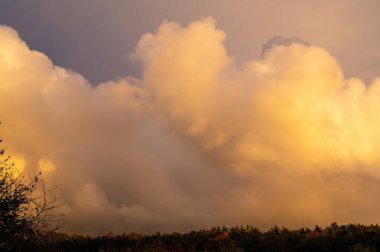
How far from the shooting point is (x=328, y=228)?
20.1 metres

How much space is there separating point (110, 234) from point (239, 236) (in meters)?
8.61

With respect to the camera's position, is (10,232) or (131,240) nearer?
(10,232)

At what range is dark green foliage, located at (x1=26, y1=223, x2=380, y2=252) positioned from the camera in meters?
17.0

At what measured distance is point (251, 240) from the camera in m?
20.1

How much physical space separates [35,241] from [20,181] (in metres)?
2.03

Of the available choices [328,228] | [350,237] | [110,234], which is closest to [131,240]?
[110,234]

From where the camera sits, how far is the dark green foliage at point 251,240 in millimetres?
16953

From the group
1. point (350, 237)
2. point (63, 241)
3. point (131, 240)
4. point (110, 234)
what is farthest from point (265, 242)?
point (63, 241)

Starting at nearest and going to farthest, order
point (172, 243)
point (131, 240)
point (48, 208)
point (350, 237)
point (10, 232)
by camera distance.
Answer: point (10, 232) → point (48, 208) → point (350, 237) → point (172, 243) → point (131, 240)

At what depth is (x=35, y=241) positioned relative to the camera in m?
15.6

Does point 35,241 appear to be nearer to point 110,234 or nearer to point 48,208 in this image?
point 48,208

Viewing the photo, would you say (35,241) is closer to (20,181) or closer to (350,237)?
(20,181)

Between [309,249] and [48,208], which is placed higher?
[48,208]

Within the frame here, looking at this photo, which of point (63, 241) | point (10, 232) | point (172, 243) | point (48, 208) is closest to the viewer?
point (10, 232)
